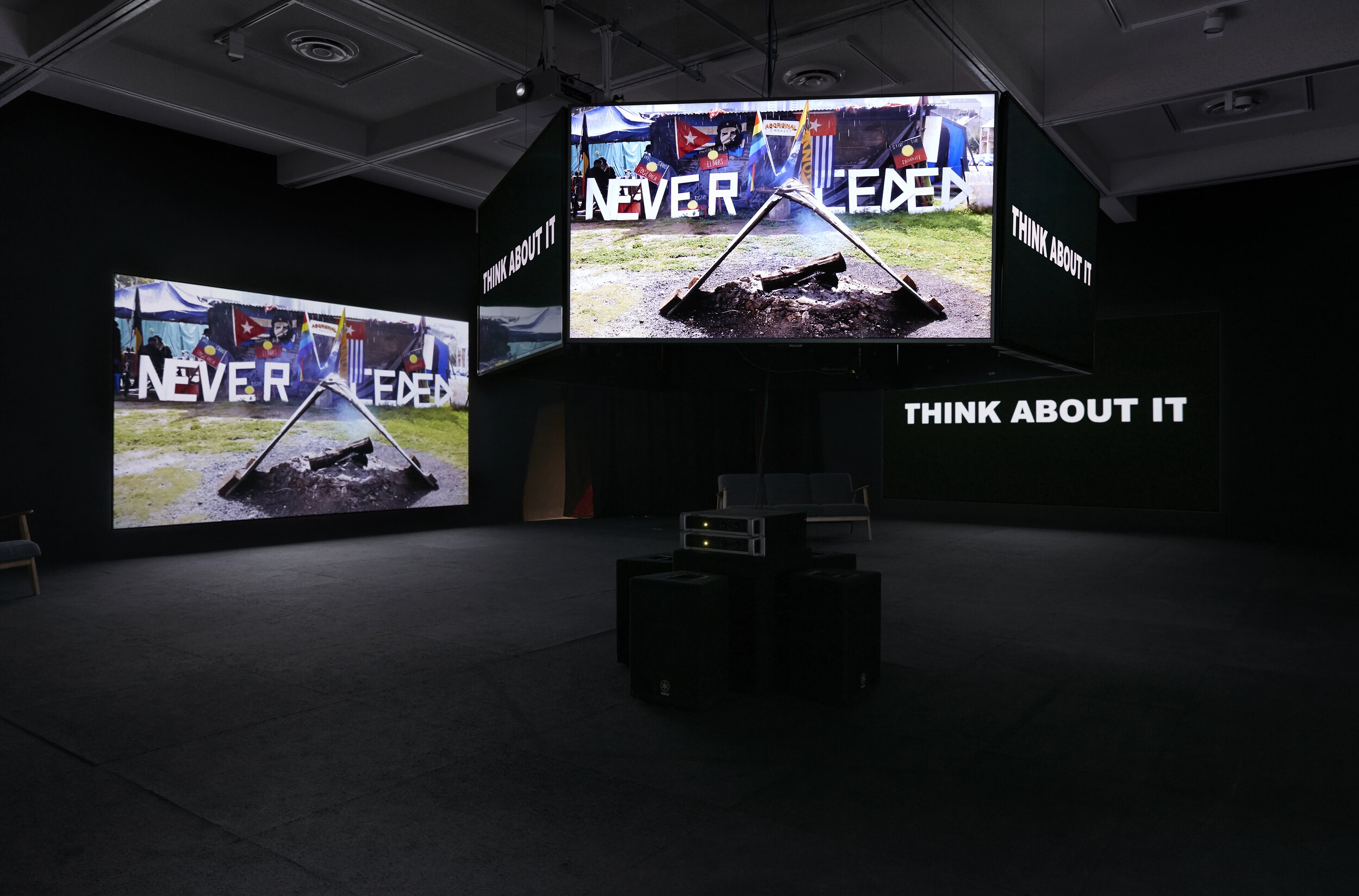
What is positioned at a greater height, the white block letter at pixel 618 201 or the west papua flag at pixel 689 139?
the west papua flag at pixel 689 139

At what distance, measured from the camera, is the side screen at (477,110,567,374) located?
117 inches

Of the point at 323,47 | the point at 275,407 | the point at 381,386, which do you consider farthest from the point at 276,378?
the point at 323,47

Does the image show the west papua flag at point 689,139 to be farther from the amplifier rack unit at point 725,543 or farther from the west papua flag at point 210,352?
the west papua flag at point 210,352

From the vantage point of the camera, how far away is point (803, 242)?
2.78 m

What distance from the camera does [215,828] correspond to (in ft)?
7.79

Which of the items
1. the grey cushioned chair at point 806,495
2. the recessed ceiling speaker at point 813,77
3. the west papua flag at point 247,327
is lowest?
the grey cushioned chair at point 806,495

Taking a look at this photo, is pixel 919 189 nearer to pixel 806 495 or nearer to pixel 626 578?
pixel 626 578

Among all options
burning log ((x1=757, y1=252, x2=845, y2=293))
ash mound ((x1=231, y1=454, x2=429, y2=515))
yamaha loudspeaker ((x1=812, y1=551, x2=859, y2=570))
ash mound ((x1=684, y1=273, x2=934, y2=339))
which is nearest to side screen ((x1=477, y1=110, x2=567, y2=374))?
ash mound ((x1=684, y1=273, x2=934, y2=339))

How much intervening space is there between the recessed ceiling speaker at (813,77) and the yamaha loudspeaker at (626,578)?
481 cm

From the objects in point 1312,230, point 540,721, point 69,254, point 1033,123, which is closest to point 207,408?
point 69,254

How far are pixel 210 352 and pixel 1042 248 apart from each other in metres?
7.98

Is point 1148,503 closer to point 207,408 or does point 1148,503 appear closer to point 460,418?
point 460,418

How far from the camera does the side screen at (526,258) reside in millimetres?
2979

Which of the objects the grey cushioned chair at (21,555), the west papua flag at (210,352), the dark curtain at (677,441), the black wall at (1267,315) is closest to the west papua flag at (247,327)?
the west papua flag at (210,352)
